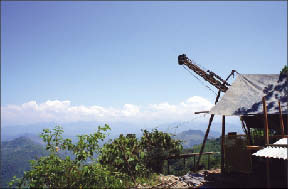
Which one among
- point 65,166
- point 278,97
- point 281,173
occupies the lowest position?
point 281,173

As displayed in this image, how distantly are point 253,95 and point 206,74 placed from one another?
4042 mm

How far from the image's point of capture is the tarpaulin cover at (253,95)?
9195mm

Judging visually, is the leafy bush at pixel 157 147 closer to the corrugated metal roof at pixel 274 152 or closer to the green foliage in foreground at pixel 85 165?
the green foliage in foreground at pixel 85 165

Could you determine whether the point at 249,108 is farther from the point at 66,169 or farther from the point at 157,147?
the point at 66,169

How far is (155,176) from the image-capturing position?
11.7 meters

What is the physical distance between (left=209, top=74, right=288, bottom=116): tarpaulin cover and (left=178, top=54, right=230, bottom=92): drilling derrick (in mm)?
1337

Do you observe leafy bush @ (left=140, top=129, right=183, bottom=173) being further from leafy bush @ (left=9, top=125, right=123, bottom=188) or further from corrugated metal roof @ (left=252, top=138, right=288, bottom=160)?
corrugated metal roof @ (left=252, top=138, right=288, bottom=160)

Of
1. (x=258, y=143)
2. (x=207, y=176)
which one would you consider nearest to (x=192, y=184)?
(x=207, y=176)

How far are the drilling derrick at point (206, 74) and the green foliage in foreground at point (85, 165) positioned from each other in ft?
20.7

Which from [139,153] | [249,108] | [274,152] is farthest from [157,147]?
[274,152]

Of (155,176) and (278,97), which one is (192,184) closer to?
(155,176)

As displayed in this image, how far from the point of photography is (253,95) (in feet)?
33.6

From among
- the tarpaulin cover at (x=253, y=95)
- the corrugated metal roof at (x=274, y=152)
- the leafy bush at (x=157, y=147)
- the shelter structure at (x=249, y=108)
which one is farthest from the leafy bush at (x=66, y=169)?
the tarpaulin cover at (x=253, y=95)

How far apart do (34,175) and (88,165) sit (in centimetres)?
187
